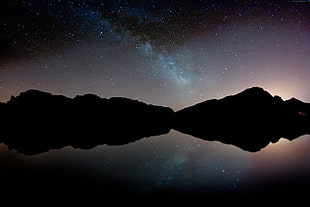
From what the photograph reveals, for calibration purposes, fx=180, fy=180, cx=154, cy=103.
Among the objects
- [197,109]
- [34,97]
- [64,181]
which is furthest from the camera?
[197,109]

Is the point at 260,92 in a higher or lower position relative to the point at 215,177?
higher

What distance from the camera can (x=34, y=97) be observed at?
102 m

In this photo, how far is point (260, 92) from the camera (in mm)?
119250

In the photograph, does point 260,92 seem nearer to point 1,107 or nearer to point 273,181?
point 273,181

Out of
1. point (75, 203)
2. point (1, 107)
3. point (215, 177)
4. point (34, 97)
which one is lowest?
point (75, 203)

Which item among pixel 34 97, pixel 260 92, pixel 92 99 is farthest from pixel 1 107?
pixel 260 92

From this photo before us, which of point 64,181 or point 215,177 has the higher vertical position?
point 215,177

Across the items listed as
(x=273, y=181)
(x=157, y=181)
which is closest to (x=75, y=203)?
(x=157, y=181)

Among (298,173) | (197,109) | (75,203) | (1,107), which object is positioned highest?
(197,109)

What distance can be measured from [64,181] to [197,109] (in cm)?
15233

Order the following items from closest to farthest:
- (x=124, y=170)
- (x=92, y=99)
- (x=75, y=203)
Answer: (x=75, y=203), (x=124, y=170), (x=92, y=99)

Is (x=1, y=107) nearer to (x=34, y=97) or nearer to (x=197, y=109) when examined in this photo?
(x=34, y=97)

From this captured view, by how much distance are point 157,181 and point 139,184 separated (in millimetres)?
565

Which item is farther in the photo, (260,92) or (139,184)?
(260,92)
